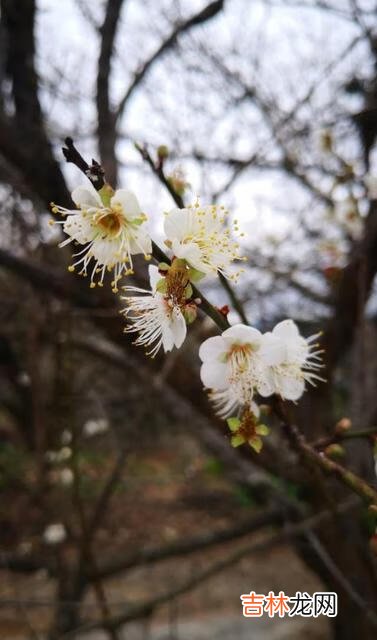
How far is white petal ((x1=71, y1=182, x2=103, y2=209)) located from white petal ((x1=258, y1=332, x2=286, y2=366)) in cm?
26

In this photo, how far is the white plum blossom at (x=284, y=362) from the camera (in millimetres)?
679

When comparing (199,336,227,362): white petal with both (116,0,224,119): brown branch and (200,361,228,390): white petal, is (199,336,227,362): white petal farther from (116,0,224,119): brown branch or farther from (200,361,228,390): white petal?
(116,0,224,119): brown branch

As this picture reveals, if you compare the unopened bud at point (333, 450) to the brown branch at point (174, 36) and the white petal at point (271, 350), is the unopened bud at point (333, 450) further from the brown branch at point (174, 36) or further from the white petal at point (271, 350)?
the brown branch at point (174, 36)

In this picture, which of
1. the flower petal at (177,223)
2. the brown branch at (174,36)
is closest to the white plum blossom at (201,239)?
the flower petal at (177,223)

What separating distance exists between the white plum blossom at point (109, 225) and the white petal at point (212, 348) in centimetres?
13

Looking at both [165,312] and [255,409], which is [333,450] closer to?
[255,409]

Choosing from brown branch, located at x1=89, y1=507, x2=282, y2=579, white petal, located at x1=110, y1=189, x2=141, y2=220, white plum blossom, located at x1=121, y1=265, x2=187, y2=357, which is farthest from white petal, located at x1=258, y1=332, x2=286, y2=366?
brown branch, located at x1=89, y1=507, x2=282, y2=579

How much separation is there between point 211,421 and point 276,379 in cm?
117

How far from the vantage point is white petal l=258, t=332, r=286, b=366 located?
2.20 feet

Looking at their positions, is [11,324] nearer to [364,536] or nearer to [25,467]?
[364,536]

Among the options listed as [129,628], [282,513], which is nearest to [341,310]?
[282,513]

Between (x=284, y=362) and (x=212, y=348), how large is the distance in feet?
0.45

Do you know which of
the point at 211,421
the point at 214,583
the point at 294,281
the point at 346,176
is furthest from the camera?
the point at 214,583

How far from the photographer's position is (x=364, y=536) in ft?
6.39
